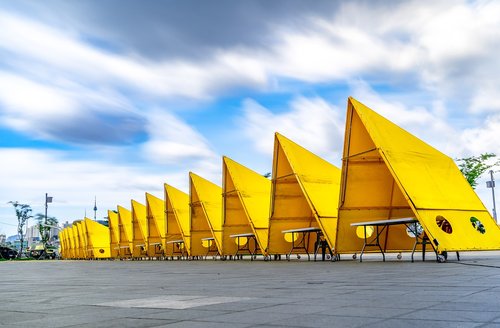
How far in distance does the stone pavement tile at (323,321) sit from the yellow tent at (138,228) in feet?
193

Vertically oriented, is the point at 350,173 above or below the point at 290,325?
above

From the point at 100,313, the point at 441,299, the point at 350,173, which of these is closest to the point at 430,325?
the point at 441,299

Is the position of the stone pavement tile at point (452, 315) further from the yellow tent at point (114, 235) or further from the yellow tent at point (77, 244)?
the yellow tent at point (77, 244)

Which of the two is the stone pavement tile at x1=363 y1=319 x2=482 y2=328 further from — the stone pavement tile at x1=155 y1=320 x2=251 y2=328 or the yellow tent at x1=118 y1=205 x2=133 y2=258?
the yellow tent at x1=118 y1=205 x2=133 y2=258

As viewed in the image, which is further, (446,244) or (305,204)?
(305,204)

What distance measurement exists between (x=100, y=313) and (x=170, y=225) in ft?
149

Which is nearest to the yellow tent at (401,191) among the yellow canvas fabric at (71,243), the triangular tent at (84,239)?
the triangular tent at (84,239)

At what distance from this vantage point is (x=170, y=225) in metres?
51.2

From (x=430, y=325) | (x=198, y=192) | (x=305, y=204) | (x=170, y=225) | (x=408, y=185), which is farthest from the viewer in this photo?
(x=170, y=225)

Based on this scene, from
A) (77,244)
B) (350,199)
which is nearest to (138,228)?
(77,244)

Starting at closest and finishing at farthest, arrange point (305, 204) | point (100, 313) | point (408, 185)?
point (100, 313) → point (408, 185) → point (305, 204)

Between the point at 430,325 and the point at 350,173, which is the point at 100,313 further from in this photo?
the point at 350,173

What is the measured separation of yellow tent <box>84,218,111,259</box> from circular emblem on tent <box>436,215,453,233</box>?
74710 mm

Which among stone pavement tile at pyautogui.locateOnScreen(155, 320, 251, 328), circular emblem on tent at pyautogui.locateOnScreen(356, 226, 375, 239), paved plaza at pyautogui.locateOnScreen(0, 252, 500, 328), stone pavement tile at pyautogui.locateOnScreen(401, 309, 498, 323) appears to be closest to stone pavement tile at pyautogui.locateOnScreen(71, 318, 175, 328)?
paved plaza at pyautogui.locateOnScreen(0, 252, 500, 328)
